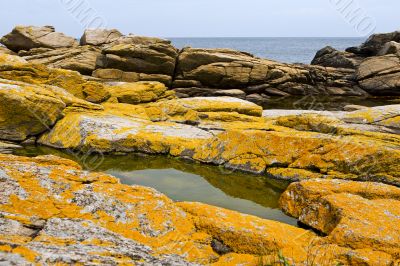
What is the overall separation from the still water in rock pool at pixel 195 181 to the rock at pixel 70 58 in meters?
29.3

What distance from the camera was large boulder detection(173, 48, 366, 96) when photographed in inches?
1873

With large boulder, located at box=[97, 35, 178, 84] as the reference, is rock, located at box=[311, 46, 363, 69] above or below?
above

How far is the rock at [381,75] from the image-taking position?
49.9m

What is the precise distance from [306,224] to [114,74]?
3859cm

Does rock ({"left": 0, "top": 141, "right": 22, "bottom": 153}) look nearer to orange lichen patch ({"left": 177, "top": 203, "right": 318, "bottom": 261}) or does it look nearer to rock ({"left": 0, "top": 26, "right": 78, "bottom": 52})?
orange lichen patch ({"left": 177, "top": 203, "right": 318, "bottom": 261})

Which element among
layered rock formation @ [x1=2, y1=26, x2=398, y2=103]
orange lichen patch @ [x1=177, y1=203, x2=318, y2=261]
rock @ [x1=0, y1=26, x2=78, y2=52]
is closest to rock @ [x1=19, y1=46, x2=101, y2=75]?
layered rock formation @ [x1=2, y1=26, x2=398, y2=103]

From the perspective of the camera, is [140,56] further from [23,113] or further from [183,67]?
[23,113]

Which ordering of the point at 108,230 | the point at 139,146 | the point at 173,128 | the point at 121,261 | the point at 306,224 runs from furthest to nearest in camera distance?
the point at 173,128 → the point at 139,146 → the point at 306,224 → the point at 108,230 → the point at 121,261

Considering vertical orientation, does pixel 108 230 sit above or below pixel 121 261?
below

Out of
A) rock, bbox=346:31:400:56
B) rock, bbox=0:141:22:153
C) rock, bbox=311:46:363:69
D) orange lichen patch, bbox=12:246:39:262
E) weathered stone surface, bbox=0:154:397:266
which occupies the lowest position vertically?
rock, bbox=0:141:22:153

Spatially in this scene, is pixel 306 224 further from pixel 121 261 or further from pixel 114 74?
pixel 114 74

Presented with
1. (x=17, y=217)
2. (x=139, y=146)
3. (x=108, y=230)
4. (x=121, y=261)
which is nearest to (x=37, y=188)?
(x=17, y=217)

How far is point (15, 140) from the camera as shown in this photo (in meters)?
16.2

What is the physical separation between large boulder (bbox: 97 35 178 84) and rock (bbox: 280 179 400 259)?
123 ft
